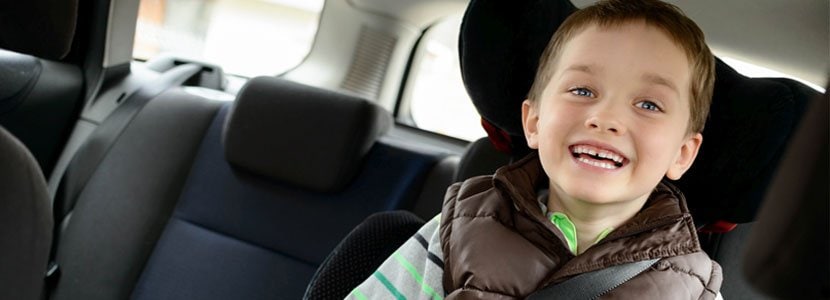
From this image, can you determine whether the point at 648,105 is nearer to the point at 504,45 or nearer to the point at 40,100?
the point at 504,45

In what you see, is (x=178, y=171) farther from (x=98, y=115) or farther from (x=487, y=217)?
(x=487, y=217)

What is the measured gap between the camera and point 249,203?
211 centimetres

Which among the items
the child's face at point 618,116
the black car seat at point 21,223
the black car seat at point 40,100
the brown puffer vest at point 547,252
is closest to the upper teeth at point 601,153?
the child's face at point 618,116

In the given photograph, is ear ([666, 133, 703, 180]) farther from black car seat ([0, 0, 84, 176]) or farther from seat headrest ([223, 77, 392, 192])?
black car seat ([0, 0, 84, 176])

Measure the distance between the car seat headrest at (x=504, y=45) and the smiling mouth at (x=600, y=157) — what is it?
0.26m

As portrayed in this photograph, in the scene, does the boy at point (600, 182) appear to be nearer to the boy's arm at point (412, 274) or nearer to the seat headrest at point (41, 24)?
the boy's arm at point (412, 274)

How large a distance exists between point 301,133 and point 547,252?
851 millimetres

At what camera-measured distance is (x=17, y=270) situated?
101 centimetres

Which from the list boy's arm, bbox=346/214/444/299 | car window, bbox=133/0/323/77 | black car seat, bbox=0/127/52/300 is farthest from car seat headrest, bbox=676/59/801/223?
car window, bbox=133/0/323/77

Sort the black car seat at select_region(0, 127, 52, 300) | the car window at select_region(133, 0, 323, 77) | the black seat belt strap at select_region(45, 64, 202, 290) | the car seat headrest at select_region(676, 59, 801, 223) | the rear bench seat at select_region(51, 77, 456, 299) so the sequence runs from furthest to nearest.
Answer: the car window at select_region(133, 0, 323, 77)
the black seat belt strap at select_region(45, 64, 202, 290)
the rear bench seat at select_region(51, 77, 456, 299)
the car seat headrest at select_region(676, 59, 801, 223)
the black car seat at select_region(0, 127, 52, 300)

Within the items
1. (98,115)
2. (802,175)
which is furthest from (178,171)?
(802,175)

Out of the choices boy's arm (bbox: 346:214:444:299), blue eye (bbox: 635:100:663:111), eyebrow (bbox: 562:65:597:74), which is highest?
eyebrow (bbox: 562:65:597:74)

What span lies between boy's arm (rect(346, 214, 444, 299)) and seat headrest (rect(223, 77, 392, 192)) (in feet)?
1.78

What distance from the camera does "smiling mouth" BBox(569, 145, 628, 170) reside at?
4.25 feet
